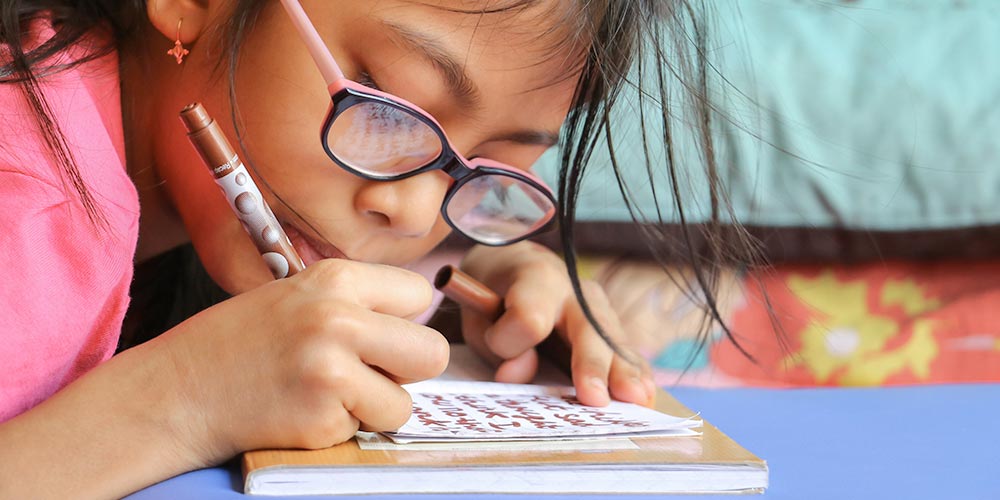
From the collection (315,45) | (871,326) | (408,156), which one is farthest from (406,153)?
(871,326)

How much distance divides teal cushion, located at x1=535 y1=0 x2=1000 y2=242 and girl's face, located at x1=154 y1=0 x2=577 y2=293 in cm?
41

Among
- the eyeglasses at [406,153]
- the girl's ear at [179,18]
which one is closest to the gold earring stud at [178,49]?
the girl's ear at [179,18]

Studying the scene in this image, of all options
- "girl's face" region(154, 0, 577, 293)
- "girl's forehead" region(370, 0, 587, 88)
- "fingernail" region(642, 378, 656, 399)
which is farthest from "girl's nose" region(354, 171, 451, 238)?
"fingernail" region(642, 378, 656, 399)

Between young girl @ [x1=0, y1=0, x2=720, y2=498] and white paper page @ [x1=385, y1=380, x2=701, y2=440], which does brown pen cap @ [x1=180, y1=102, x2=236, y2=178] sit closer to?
young girl @ [x1=0, y1=0, x2=720, y2=498]

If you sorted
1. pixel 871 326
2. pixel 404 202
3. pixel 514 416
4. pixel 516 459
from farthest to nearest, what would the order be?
1. pixel 871 326
2. pixel 404 202
3. pixel 514 416
4. pixel 516 459

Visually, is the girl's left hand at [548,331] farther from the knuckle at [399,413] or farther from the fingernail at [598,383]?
the knuckle at [399,413]

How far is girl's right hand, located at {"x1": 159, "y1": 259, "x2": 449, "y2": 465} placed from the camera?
0.54 metres

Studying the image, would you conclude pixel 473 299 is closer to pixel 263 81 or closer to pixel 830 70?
pixel 263 81

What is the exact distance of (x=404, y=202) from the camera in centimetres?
75

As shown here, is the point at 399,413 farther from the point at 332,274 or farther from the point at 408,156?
the point at 408,156

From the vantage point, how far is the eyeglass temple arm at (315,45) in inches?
26.4

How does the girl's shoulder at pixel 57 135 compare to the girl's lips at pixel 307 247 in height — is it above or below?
above

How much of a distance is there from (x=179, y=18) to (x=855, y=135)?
31.5 inches

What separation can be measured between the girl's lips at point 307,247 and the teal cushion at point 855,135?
0.43 m
